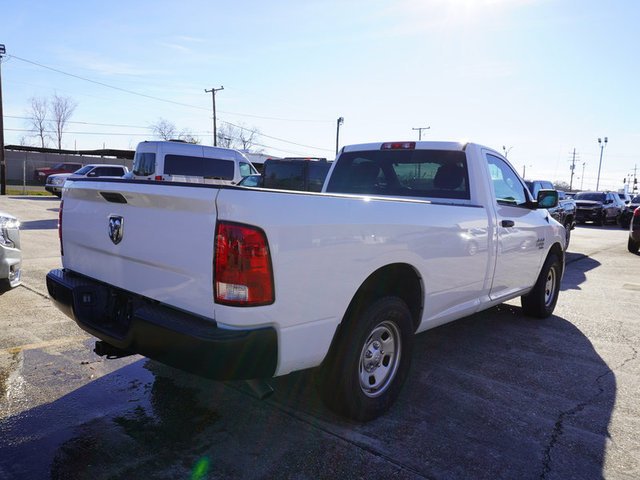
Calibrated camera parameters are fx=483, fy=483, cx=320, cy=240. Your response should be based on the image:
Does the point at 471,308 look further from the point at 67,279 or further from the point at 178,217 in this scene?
the point at 67,279

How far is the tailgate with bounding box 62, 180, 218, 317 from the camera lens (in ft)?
7.76

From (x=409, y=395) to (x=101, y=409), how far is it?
6.95 ft

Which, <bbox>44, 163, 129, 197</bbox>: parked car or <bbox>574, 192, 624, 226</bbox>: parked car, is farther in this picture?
<bbox>574, 192, 624, 226</bbox>: parked car

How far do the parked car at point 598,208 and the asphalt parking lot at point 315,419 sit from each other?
21722 millimetres

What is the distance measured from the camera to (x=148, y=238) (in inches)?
104

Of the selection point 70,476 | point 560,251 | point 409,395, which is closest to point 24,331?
point 70,476

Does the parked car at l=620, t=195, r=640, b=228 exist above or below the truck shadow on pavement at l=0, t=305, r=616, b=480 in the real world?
above

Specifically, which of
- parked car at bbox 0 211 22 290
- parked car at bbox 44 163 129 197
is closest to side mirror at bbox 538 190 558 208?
parked car at bbox 0 211 22 290

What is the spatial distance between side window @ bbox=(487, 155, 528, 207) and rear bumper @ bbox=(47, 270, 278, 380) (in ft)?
10.1

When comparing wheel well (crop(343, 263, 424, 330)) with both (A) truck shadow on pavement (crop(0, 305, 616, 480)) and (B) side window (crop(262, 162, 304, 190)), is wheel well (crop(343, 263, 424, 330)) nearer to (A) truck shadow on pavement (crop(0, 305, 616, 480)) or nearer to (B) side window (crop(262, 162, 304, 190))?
(A) truck shadow on pavement (crop(0, 305, 616, 480))

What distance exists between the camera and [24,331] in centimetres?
453

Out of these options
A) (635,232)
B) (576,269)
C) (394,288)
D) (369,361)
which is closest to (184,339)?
(369,361)

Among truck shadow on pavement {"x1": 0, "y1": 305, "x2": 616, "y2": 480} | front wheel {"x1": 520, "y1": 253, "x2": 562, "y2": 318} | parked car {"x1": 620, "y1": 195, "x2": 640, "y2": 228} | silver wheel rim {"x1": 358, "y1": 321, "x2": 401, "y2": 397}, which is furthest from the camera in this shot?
parked car {"x1": 620, "y1": 195, "x2": 640, "y2": 228}

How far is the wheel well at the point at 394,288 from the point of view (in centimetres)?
294
